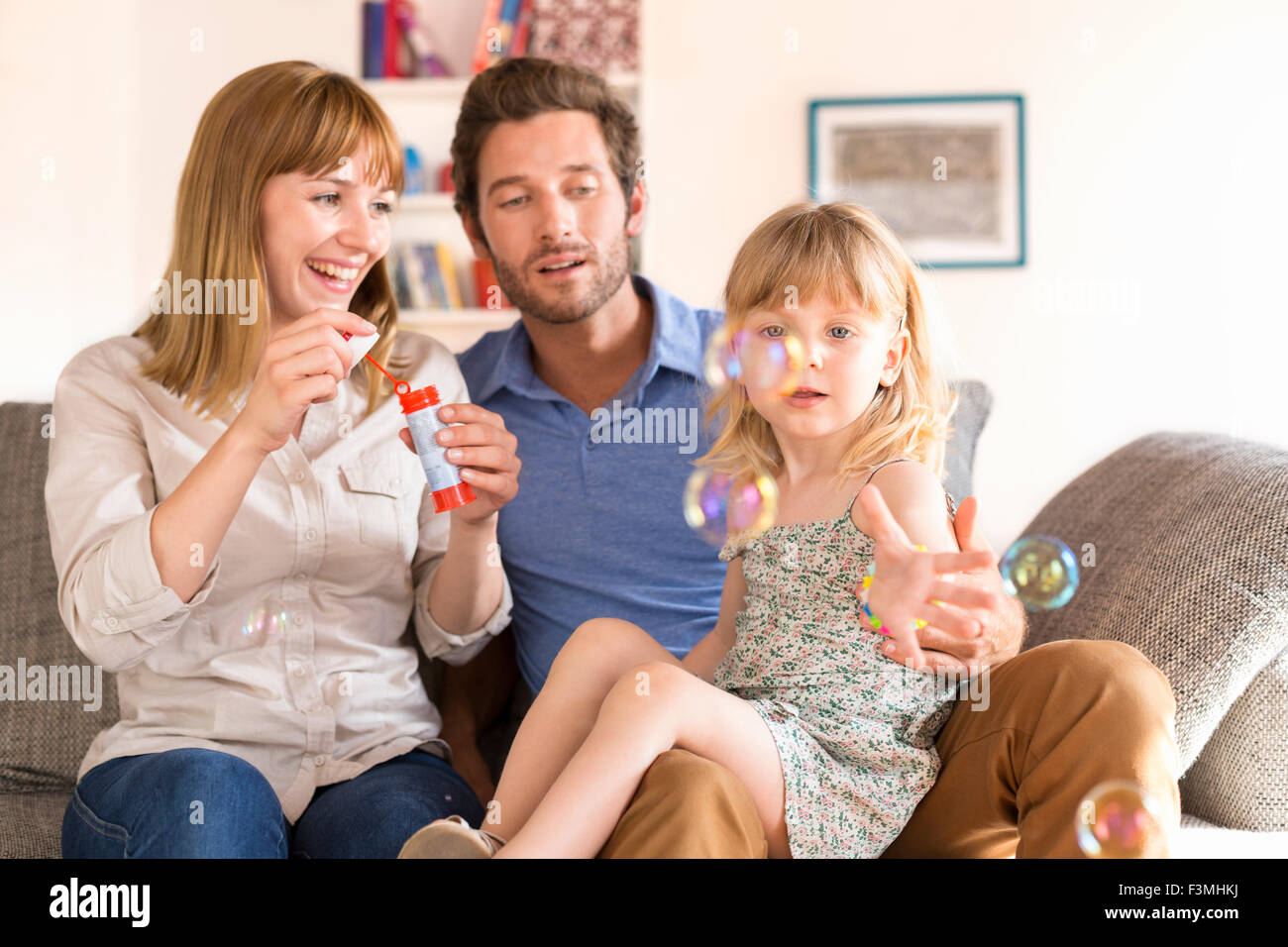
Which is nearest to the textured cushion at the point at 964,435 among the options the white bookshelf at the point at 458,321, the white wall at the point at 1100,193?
the white wall at the point at 1100,193

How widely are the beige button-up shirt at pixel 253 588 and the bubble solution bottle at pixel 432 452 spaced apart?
0.22 meters

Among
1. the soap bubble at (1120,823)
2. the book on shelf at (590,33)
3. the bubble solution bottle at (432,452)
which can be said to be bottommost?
the soap bubble at (1120,823)

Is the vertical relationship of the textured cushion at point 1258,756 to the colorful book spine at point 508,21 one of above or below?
below

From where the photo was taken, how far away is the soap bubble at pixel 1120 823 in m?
0.94

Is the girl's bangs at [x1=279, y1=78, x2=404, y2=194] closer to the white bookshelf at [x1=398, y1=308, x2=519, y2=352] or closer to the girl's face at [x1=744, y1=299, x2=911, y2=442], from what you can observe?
the girl's face at [x1=744, y1=299, x2=911, y2=442]

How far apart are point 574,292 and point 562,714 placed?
75cm

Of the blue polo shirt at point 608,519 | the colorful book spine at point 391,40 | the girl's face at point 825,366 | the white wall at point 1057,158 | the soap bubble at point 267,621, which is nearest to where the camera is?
the girl's face at point 825,366

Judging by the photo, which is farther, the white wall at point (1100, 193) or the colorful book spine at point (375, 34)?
the colorful book spine at point (375, 34)

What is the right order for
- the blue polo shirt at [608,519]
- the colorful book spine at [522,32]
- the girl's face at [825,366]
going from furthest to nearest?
the colorful book spine at [522,32], the blue polo shirt at [608,519], the girl's face at [825,366]

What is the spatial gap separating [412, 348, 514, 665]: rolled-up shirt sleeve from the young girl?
28cm

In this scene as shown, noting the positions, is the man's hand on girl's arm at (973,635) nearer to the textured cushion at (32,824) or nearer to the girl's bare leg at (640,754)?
the girl's bare leg at (640,754)

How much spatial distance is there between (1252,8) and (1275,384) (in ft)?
3.79
